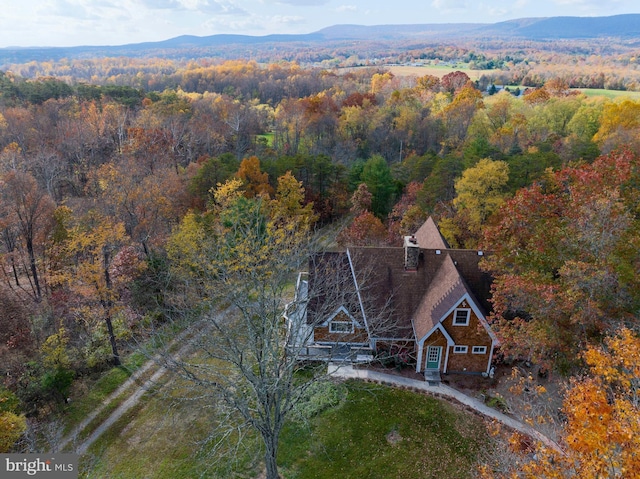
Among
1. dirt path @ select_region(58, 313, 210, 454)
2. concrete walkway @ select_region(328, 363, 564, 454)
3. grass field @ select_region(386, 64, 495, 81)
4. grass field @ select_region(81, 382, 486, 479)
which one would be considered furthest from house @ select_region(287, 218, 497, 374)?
grass field @ select_region(386, 64, 495, 81)

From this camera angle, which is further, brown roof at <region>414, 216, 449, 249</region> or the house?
brown roof at <region>414, 216, 449, 249</region>

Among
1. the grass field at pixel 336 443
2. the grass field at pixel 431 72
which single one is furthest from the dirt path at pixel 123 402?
the grass field at pixel 431 72

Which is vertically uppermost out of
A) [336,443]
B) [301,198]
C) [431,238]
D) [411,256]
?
[411,256]

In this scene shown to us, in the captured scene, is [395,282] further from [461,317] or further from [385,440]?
[385,440]

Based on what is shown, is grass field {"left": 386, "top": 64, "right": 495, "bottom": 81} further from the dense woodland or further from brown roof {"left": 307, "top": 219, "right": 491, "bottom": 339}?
brown roof {"left": 307, "top": 219, "right": 491, "bottom": 339}

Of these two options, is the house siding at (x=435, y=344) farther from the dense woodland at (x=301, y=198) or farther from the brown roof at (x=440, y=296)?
the dense woodland at (x=301, y=198)

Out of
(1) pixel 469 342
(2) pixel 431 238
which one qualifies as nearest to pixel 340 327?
(1) pixel 469 342

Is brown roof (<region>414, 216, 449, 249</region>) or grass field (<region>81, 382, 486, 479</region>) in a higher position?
brown roof (<region>414, 216, 449, 249</region>)
